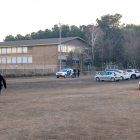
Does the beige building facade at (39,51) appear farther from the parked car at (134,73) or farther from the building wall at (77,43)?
the parked car at (134,73)

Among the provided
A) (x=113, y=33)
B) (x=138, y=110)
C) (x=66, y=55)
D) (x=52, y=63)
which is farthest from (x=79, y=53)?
(x=138, y=110)

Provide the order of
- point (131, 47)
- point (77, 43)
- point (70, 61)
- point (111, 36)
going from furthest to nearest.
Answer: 1. point (111, 36)
2. point (77, 43)
3. point (131, 47)
4. point (70, 61)

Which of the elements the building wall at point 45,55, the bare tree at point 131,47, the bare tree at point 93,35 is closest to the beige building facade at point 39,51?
the building wall at point 45,55

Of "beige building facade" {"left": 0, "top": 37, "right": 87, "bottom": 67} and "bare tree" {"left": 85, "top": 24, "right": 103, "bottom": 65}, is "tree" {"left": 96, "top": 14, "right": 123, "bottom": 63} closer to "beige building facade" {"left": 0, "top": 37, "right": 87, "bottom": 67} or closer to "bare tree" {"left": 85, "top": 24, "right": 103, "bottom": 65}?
"bare tree" {"left": 85, "top": 24, "right": 103, "bottom": 65}

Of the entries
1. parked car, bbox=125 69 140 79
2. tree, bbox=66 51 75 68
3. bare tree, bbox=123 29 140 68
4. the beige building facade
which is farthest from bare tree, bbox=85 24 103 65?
parked car, bbox=125 69 140 79

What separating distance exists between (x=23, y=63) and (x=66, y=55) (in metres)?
11.8

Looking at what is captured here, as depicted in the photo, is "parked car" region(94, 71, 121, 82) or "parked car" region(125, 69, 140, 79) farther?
"parked car" region(125, 69, 140, 79)

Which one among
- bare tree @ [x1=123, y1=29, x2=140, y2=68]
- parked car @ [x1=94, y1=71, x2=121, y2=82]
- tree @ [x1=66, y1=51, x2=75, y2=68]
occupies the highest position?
bare tree @ [x1=123, y1=29, x2=140, y2=68]

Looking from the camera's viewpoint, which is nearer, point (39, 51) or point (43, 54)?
point (43, 54)

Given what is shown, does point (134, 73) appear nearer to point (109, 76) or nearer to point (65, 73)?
point (109, 76)

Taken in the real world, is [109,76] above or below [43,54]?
below

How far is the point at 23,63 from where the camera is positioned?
224 ft

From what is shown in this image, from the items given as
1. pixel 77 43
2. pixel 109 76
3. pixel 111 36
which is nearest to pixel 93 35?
pixel 77 43

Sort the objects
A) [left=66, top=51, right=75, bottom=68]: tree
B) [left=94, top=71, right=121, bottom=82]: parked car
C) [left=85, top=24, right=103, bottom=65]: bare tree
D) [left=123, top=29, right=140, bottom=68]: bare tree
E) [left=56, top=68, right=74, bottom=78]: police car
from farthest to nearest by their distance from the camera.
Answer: [left=123, top=29, right=140, bottom=68]: bare tree
[left=85, top=24, right=103, bottom=65]: bare tree
[left=66, top=51, right=75, bottom=68]: tree
[left=56, top=68, right=74, bottom=78]: police car
[left=94, top=71, right=121, bottom=82]: parked car
